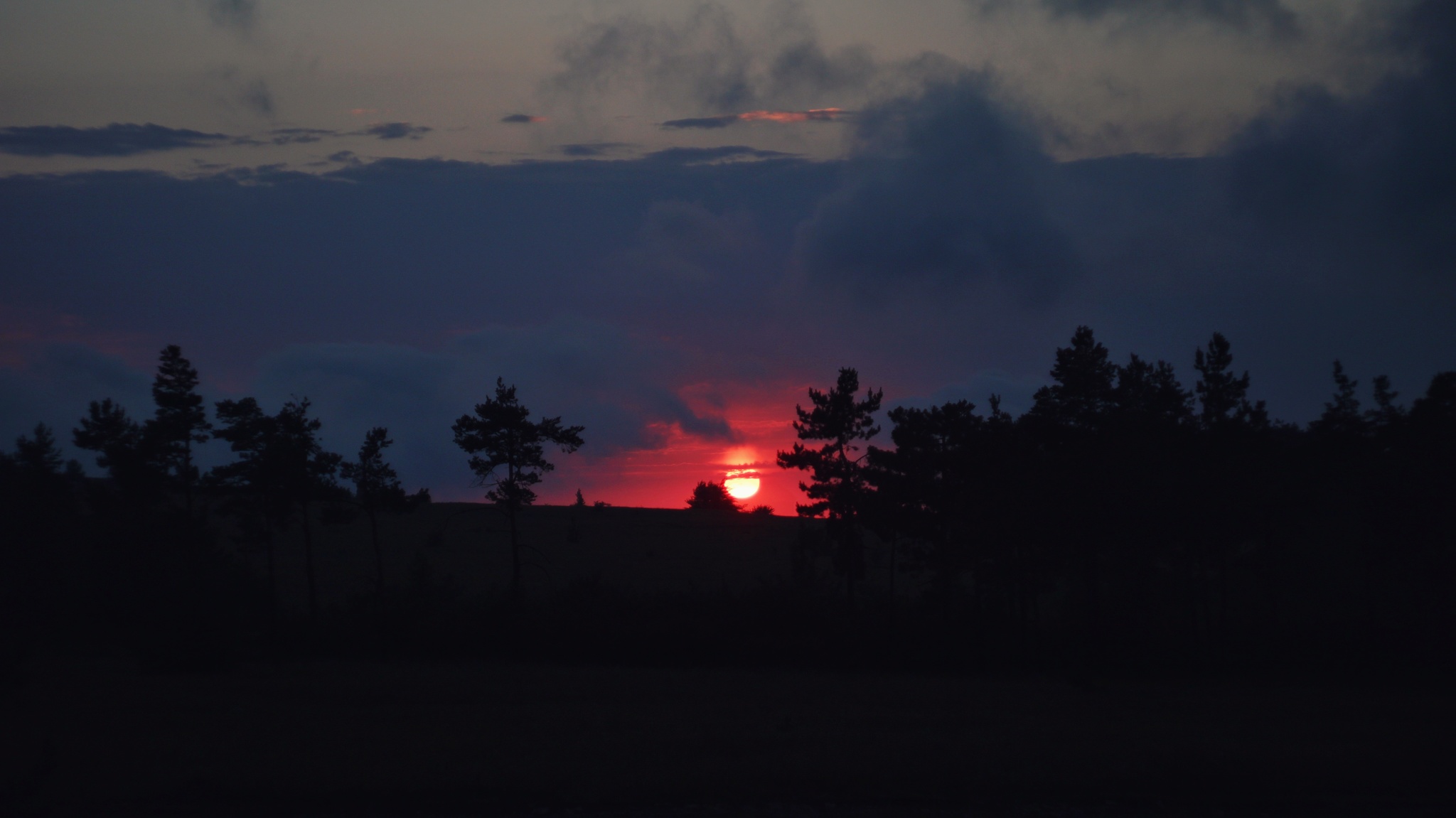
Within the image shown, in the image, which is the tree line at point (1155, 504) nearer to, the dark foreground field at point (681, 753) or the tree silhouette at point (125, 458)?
the dark foreground field at point (681, 753)

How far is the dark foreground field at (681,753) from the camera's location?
12.9m

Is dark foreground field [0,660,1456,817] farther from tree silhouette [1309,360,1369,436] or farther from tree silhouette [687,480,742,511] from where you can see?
tree silhouette [687,480,742,511]

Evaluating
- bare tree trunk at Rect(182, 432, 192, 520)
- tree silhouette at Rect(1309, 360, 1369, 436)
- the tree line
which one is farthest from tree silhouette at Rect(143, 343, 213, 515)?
tree silhouette at Rect(1309, 360, 1369, 436)

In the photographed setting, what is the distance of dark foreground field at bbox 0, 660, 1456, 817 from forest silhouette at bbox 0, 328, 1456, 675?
32.5 feet

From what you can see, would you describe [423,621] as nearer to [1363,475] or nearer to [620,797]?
[620,797]

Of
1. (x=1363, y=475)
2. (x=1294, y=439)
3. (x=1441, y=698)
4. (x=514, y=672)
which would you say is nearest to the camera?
(x=1441, y=698)

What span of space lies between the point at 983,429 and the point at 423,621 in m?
26.0

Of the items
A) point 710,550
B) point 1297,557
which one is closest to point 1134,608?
point 1297,557

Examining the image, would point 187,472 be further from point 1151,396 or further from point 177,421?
point 1151,396

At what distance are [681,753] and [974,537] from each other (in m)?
21.3

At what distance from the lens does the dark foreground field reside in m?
12.9

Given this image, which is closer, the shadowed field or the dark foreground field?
the dark foreground field

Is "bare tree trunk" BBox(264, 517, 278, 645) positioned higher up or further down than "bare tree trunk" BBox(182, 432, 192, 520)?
further down

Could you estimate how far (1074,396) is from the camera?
3788 cm
